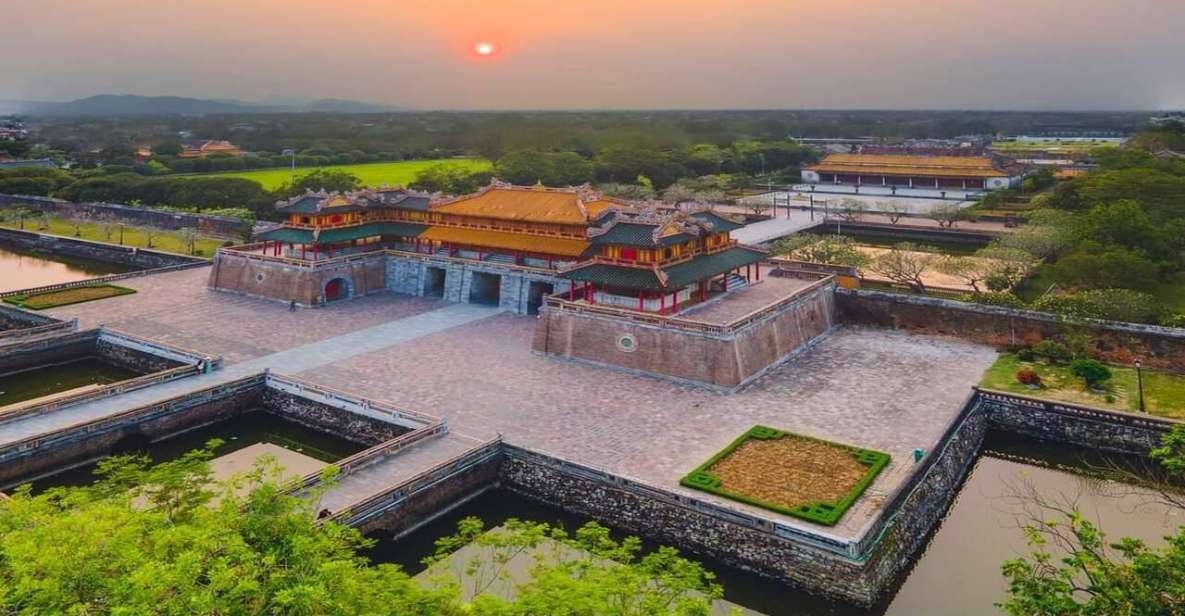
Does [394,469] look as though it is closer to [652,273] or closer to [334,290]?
[652,273]

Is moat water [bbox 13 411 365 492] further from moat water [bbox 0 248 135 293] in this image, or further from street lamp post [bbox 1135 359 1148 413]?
moat water [bbox 0 248 135 293]

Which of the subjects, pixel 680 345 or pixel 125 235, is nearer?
pixel 680 345

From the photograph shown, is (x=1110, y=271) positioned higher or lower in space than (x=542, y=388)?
higher

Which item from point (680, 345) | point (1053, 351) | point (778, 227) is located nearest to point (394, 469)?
point (680, 345)

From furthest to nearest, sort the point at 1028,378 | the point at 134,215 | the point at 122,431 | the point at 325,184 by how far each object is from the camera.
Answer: the point at 325,184
the point at 134,215
the point at 1028,378
the point at 122,431

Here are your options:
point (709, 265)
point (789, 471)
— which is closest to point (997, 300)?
point (709, 265)

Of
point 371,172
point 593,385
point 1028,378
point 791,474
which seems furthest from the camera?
point 371,172

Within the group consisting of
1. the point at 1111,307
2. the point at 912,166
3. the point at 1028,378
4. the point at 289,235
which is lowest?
the point at 1028,378
